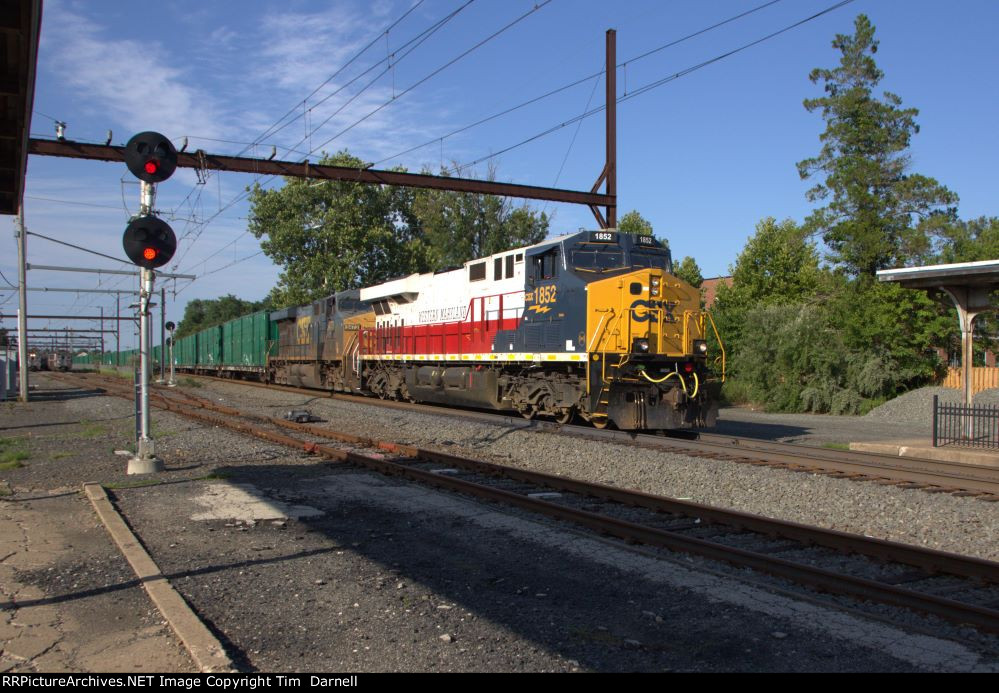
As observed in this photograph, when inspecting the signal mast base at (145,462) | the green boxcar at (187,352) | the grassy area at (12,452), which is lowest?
the grassy area at (12,452)

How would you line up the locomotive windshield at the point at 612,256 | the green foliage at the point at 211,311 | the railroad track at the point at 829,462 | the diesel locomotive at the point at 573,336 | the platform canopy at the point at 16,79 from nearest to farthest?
the platform canopy at the point at 16,79 < the railroad track at the point at 829,462 < the diesel locomotive at the point at 573,336 < the locomotive windshield at the point at 612,256 < the green foliage at the point at 211,311

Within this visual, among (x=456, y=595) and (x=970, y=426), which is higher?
(x=970, y=426)

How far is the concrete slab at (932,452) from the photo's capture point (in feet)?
39.9

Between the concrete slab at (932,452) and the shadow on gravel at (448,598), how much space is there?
9064 millimetres

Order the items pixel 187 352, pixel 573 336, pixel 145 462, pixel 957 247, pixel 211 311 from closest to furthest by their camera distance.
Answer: pixel 145 462, pixel 573 336, pixel 957 247, pixel 187 352, pixel 211 311

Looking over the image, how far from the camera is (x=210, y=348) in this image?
49.4m

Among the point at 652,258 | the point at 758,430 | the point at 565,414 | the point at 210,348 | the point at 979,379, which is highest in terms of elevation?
the point at 652,258

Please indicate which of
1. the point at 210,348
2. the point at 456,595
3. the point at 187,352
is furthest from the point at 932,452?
the point at 187,352

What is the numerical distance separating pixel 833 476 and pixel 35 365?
3854 inches

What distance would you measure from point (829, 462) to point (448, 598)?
8.03 meters

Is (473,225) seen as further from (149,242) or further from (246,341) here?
(149,242)

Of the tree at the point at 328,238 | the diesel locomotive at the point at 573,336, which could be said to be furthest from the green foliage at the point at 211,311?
the diesel locomotive at the point at 573,336

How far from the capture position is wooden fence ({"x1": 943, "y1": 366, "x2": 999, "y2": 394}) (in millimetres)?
25906

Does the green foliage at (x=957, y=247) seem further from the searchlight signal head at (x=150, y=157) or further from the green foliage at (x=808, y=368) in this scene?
the searchlight signal head at (x=150, y=157)
